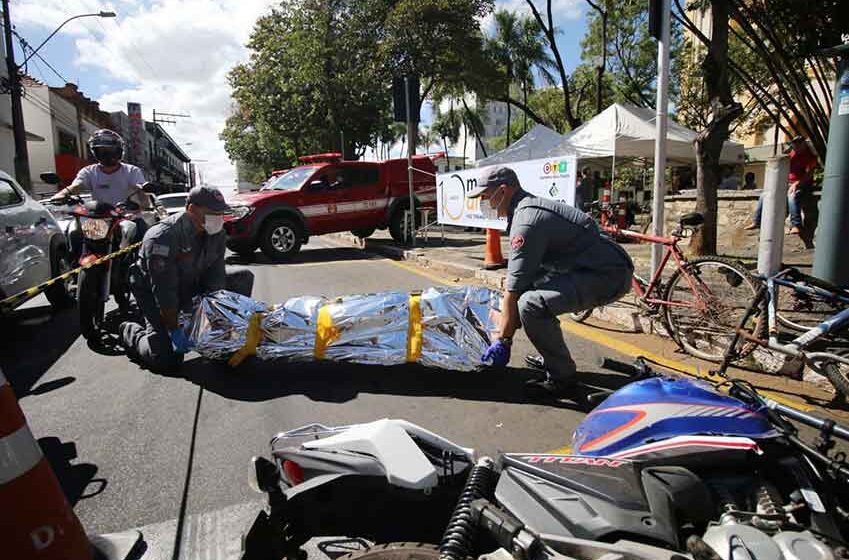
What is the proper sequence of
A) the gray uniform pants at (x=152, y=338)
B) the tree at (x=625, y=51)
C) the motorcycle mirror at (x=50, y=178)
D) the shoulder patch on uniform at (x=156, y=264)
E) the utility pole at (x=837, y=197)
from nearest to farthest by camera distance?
the shoulder patch on uniform at (x=156, y=264) < the gray uniform pants at (x=152, y=338) < the utility pole at (x=837, y=197) < the motorcycle mirror at (x=50, y=178) < the tree at (x=625, y=51)

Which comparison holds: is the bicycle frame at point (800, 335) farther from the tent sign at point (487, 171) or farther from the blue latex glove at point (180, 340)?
the blue latex glove at point (180, 340)

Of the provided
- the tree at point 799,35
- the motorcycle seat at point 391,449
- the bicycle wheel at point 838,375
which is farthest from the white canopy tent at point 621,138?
the motorcycle seat at point 391,449

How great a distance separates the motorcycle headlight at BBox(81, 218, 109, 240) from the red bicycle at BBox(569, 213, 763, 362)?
16.3 feet

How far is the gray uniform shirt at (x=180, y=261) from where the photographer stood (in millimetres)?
3870

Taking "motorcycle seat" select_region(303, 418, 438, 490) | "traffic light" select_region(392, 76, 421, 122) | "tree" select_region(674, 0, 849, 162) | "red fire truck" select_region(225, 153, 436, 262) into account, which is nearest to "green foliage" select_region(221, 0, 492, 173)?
"red fire truck" select_region(225, 153, 436, 262)

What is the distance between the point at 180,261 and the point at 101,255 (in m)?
1.57

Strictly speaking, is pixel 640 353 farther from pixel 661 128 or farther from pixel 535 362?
pixel 661 128

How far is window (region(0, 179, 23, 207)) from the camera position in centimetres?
556

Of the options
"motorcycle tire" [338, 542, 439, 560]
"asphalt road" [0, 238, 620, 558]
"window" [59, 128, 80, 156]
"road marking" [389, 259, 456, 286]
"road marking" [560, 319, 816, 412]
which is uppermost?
"window" [59, 128, 80, 156]

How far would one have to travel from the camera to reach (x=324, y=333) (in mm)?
3738

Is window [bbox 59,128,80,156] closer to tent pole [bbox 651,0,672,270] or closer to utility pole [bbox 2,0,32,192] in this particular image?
utility pole [bbox 2,0,32,192]

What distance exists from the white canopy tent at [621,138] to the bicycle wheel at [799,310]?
9702 millimetres

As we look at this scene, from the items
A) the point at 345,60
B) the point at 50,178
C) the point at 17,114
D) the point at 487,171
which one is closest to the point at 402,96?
the point at 50,178

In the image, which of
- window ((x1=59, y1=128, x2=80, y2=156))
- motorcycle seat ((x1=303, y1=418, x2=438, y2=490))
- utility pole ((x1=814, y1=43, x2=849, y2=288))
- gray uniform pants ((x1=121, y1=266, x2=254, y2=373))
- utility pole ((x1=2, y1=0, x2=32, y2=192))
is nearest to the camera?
motorcycle seat ((x1=303, y1=418, x2=438, y2=490))
